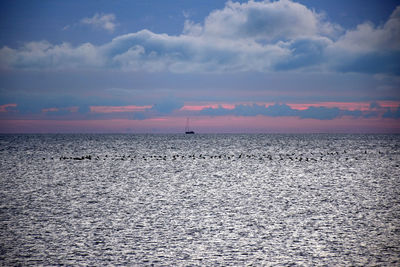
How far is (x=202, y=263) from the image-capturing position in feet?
37.0

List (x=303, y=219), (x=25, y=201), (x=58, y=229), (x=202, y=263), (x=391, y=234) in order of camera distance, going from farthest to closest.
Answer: (x=25, y=201) < (x=303, y=219) < (x=58, y=229) < (x=391, y=234) < (x=202, y=263)

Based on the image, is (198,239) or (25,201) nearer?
(198,239)

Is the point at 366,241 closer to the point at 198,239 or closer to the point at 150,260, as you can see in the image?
the point at 198,239

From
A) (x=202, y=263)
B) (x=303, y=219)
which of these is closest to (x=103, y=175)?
(x=303, y=219)

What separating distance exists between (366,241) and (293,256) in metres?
3.14

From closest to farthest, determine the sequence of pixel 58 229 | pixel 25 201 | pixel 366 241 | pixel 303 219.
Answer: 1. pixel 366 241
2. pixel 58 229
3. pixel 303 219
4. pixel 25 201

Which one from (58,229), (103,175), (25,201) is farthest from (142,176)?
(58,229)

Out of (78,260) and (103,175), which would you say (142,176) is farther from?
(78,260)

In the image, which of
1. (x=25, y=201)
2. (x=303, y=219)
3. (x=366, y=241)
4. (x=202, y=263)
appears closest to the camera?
(x=202, y=263)

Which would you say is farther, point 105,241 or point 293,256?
point 105,241

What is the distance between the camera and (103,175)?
35.4 m

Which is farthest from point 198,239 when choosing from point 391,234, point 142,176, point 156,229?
point 142,176

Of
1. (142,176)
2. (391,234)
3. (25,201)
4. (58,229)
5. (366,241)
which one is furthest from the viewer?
(142,176)

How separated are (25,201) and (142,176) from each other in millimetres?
14120
